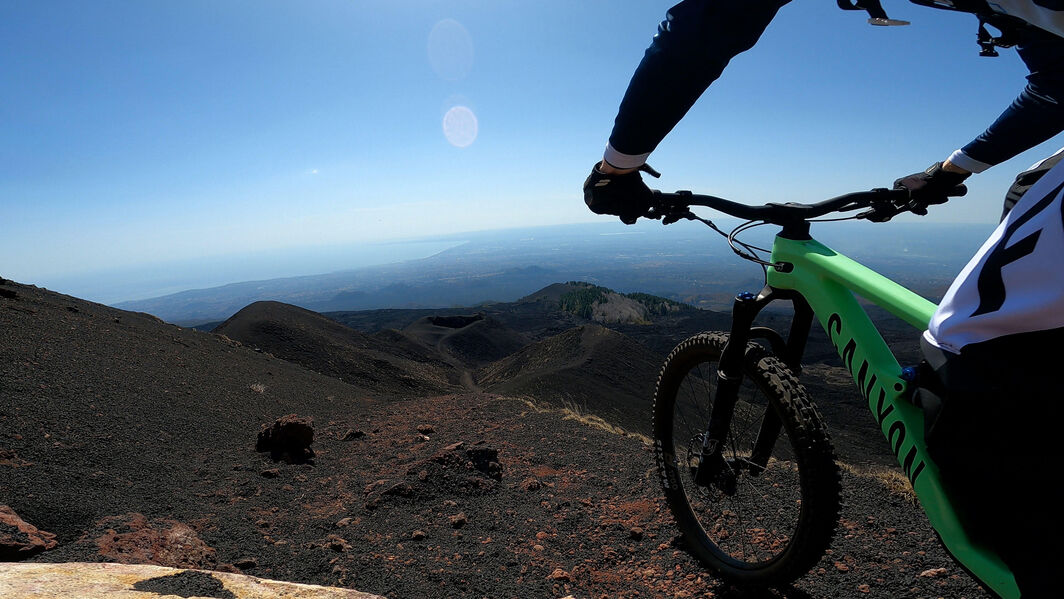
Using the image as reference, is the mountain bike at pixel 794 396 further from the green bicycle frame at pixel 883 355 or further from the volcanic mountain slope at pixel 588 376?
the volcanic mountain slope at pixel 588 376

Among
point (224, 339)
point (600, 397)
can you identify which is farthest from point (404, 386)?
point (600, 397)

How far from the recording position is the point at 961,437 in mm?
1377

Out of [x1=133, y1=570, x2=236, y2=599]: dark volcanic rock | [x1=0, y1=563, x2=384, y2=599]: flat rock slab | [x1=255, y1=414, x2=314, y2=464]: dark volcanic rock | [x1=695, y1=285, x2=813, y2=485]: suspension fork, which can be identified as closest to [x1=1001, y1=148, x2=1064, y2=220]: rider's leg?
[x1=695, y1=285, x2=813, y2=485]: suspension fork

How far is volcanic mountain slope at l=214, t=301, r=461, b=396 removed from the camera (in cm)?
1736

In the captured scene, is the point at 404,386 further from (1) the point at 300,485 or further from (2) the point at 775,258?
(2) the point at 775,258

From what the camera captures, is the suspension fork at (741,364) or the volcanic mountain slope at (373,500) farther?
the volcanic mountain slope at (373,500)

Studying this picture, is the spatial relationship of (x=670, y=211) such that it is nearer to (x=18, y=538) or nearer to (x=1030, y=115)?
(x=1030, y=115)

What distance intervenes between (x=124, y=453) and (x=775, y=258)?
670cm

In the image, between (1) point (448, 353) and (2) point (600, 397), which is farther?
(1) point (448, 353)

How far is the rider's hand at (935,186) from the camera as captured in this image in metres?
2.26

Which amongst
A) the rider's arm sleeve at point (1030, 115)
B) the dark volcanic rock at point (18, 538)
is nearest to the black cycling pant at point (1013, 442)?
the rider's arm sleeve at point (1030, 115)

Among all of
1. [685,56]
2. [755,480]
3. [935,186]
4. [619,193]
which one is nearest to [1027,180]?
[935,186]

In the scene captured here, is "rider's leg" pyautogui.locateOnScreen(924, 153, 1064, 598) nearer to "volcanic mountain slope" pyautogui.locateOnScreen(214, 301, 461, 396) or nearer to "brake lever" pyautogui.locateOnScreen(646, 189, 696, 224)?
"brake lever" pyautogui.locateOnScreen(646, 189, 696, 224)

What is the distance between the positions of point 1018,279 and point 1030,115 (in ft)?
4.26
